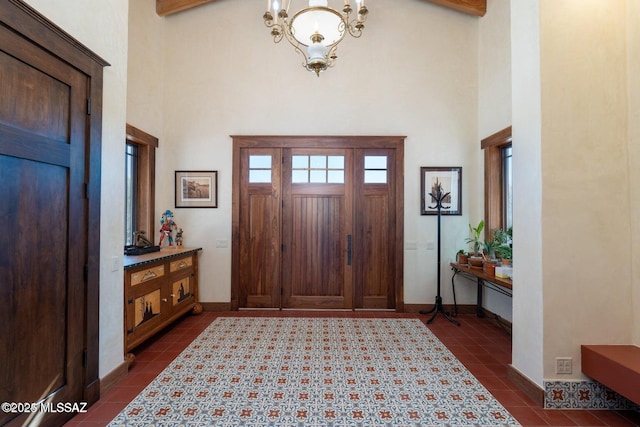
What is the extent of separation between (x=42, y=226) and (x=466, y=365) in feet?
11.7

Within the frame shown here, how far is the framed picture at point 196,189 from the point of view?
4465mm

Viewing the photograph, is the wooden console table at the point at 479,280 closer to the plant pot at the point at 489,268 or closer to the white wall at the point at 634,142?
the plant pot at the point at 489,268

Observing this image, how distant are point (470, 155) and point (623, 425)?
335cm

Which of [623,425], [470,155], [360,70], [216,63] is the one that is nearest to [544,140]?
[623,425]

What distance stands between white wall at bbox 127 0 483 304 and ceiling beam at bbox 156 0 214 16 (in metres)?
0.22

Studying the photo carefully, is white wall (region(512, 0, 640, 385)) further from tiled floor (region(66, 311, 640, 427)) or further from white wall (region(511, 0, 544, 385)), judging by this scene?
tiled floor (region(66, 311, 640, 427))

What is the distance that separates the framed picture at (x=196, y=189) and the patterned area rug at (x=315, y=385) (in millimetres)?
1872

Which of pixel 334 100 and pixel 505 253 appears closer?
pixel 505 253

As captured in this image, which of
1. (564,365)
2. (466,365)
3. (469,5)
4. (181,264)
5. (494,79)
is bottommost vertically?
(466,365)

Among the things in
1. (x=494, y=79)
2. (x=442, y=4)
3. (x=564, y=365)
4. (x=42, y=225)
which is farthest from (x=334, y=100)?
(x=564, y=365)

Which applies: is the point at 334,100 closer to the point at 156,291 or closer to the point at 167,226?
the point at 167,226

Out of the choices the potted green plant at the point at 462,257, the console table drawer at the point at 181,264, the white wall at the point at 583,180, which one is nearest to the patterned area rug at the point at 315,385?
the white wall at the point at 583,180

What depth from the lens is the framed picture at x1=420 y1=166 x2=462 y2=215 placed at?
4.42 m

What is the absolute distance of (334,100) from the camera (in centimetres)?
448
